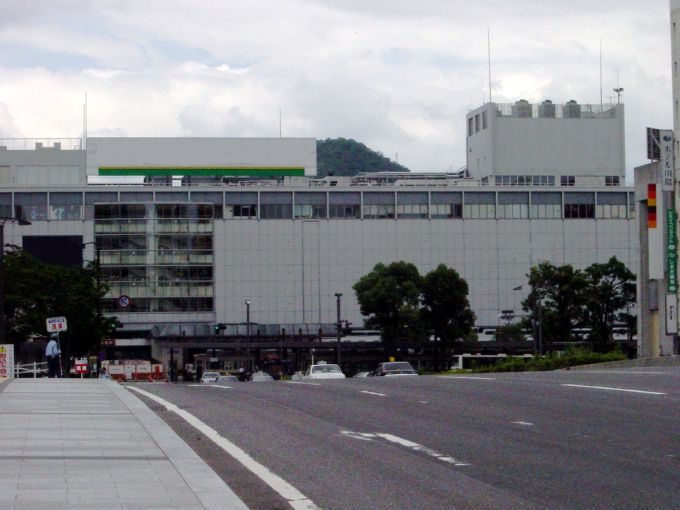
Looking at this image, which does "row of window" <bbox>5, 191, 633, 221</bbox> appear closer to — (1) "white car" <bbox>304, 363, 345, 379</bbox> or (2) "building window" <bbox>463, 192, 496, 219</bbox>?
(2) "building window" <bbox>463, 192, 496, 219</bbox>

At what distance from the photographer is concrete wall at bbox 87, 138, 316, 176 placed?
432 feet

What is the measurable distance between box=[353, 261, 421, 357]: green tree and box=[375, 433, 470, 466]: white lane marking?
8535 cm

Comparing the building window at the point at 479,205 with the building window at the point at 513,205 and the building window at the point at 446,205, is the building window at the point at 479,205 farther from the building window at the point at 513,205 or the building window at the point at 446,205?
the building window at the point at 513,205

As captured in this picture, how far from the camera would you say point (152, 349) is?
415 feet

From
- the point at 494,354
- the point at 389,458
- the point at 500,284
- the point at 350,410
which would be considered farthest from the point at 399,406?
the point at 500,284

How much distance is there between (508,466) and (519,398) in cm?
Result: 820

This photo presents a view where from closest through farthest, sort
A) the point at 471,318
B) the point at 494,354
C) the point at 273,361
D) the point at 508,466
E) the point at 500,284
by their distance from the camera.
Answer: the point at 508,466, the point at 471,318, the point at 494,354, the point at 273,361, the point at 500,284

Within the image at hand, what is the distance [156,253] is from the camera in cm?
13100

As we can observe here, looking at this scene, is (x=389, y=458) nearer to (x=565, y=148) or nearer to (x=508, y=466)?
(x=508, y=466)

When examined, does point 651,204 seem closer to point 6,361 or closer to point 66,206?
point 6,361

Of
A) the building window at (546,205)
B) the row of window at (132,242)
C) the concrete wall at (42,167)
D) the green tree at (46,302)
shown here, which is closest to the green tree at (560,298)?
the green tree at (46,302)

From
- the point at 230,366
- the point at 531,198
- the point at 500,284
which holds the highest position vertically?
the point at 531,198

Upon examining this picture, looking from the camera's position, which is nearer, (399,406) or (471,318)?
(399,406)

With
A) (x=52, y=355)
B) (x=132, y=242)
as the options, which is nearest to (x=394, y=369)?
(x=52, y=355)
